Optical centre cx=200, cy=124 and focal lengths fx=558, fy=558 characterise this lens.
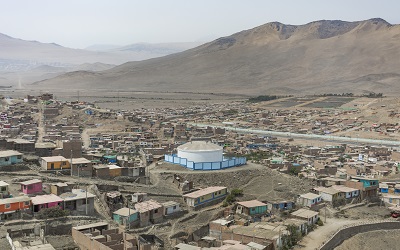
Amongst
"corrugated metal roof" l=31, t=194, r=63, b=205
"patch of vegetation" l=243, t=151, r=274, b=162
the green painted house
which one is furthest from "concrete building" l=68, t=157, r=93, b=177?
"patch of vegetation" l=243, t=151, r=274, b=162

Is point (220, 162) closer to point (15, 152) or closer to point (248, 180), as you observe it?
point (248, 180)

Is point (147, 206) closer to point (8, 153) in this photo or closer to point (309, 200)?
point (309, 200)

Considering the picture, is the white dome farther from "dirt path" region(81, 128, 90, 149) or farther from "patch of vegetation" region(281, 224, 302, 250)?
"dirt path" region(81, 128, 90, 149)

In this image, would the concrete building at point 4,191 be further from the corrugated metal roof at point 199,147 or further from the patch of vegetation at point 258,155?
the patch of vegetation at point 258,155

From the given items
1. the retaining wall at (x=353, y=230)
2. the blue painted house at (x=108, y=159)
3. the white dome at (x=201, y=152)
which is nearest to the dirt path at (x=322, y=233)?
the retaining wall at (x=353, y=230)

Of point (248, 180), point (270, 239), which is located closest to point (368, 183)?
point (248, 180)

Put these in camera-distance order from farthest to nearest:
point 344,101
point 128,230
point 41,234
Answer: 1. point 344,101
2. point 128,230
3. point 41,234
